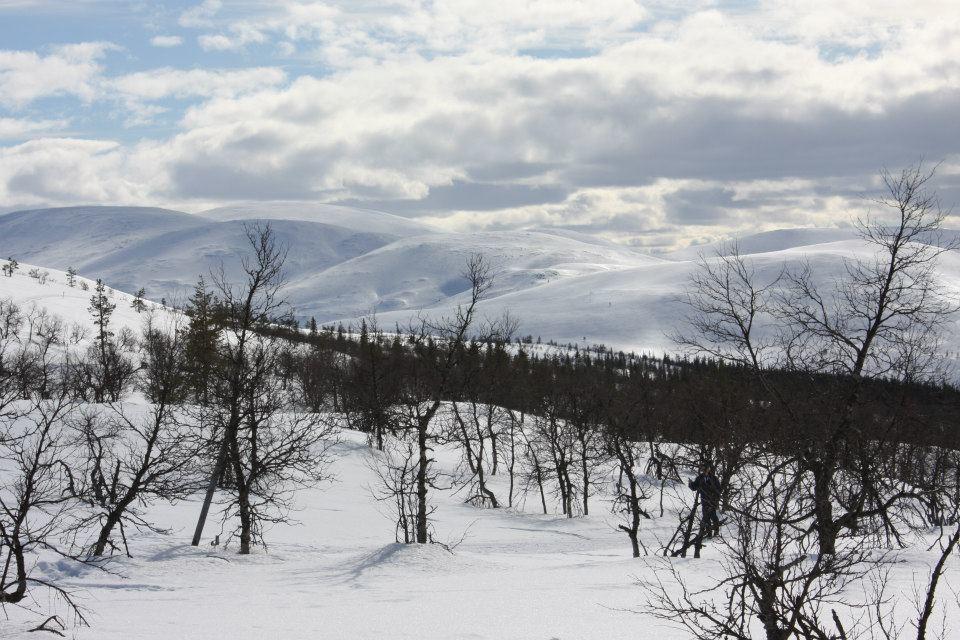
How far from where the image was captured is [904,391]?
16641mm

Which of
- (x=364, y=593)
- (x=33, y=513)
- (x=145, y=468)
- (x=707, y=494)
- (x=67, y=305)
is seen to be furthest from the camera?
(x=67, y=305)

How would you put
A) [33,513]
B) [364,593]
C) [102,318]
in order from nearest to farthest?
[364,593] → [33,513] → [102,318]

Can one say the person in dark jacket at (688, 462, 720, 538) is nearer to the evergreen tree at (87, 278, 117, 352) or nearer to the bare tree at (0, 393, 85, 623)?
the bare tree at (0, 393, 85, 623)

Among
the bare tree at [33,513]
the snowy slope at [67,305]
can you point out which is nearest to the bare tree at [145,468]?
the bare tree at [33,513]

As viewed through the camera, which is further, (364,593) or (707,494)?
(707,494)

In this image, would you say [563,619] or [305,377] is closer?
[563,619]

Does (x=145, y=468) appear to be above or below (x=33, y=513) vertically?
above

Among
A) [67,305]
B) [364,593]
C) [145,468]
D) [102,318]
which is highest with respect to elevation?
[67,305]

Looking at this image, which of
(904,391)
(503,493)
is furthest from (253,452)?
(503,493)

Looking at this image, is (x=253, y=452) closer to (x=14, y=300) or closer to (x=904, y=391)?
(x=904, y=391)

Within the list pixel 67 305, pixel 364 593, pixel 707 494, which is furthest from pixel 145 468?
pixel 67 305

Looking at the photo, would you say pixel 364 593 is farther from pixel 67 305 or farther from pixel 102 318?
pixel 67 305

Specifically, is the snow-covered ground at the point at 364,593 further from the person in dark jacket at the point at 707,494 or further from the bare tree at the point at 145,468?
the bare tree at the point at 145,468

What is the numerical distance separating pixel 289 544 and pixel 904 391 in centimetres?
2123
